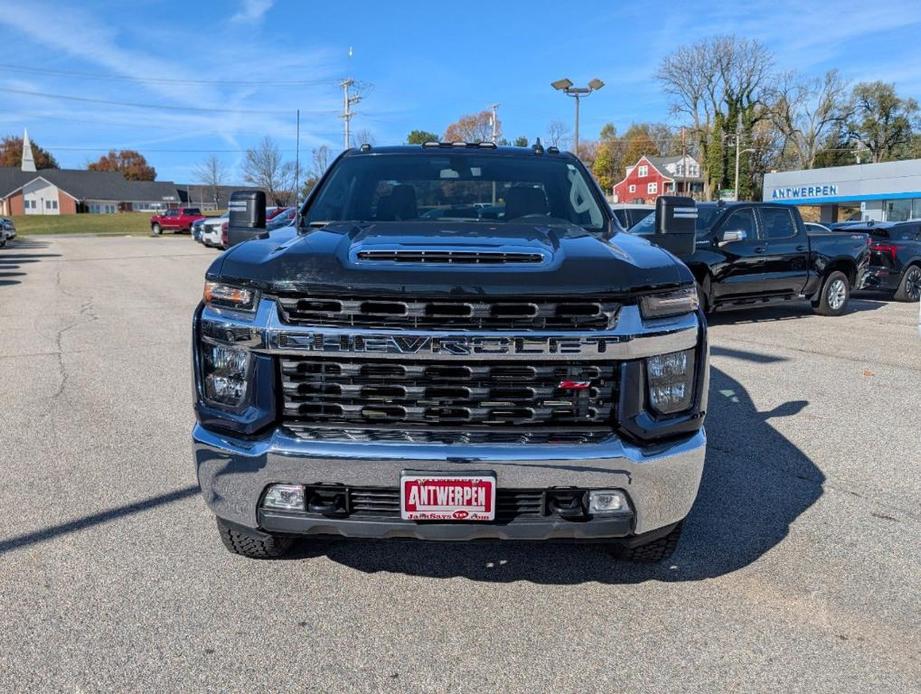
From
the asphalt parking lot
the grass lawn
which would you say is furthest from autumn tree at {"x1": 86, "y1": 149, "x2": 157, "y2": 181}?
the asphalt parking lot

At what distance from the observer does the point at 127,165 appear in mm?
129125

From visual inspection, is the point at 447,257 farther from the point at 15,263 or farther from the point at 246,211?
the point at 15,263

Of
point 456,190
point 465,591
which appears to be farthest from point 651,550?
point 456,190

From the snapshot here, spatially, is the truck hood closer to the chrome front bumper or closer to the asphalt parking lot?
the chrome front bumper

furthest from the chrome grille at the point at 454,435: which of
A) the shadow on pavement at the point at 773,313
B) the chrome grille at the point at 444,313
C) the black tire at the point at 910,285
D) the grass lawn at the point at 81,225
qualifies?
the grass lawn at the point at 81,225

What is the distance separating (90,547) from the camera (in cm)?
367

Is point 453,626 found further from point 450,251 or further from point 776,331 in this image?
point 776,331

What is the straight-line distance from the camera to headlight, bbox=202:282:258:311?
9.56 feet

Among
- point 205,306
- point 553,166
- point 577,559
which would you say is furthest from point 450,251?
point 553,166

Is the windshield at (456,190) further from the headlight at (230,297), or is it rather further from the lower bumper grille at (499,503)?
the lower bumper grille at (499,503)

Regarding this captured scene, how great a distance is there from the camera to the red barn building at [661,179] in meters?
84.2

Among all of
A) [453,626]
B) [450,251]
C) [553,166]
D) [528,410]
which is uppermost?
[553,166]

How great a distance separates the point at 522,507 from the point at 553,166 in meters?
2.57

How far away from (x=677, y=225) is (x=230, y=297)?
238cm
